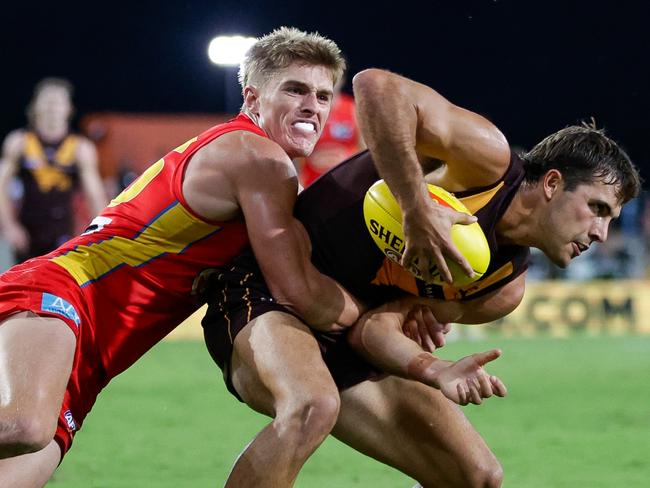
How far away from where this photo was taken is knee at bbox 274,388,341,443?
4.05 metres

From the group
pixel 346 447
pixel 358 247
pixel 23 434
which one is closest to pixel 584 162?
pixel 358 247

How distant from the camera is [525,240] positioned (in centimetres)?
461

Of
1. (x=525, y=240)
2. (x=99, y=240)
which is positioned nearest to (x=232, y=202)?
(x=99, y=240)

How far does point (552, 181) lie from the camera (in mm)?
4551

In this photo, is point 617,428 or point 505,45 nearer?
point 617,428

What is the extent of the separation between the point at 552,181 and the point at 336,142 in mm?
5406

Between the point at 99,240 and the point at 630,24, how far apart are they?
2677 cm

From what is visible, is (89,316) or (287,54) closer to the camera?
(89,316)

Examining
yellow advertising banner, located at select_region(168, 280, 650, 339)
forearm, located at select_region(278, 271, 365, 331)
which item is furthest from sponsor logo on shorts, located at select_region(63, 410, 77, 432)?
yellow advertising banner, located at select_region(168, 280, 650, 339)

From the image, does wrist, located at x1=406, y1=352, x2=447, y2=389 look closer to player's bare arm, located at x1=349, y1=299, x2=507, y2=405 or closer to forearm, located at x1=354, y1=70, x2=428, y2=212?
player's bare arm, located at x1=349, y1=299, x2=507, y2=405

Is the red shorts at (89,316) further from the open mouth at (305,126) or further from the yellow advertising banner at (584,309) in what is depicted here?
the yellow advertising banner at (584,309)

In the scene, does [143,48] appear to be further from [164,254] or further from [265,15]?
[164,254]

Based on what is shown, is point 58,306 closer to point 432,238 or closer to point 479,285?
point 432,238

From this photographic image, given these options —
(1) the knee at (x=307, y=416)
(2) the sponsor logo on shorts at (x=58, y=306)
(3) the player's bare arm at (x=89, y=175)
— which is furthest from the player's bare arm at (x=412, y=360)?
(3) the player's bare arm at (x=89, y=175)
